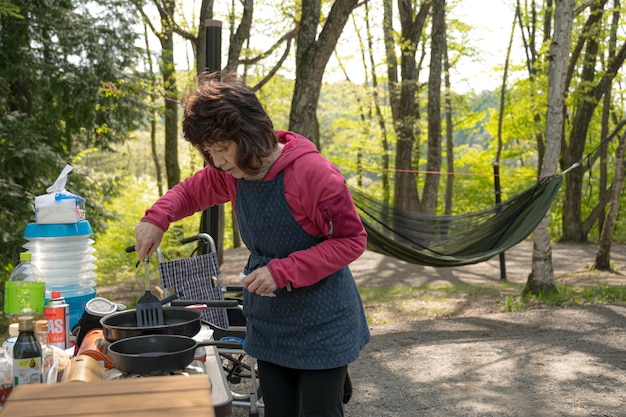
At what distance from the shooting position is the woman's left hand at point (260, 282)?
1528mm

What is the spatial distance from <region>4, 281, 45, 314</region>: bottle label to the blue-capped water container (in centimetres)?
39

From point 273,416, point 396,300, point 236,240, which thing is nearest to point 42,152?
point 396,300

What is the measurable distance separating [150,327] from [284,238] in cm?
37

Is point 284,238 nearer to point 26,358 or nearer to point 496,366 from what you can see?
point 26,358

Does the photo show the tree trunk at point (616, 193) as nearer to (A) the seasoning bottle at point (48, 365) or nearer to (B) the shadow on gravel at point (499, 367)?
(B) the shadow on gravel at point (499, 367)

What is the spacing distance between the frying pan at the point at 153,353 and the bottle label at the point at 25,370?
0.15 m

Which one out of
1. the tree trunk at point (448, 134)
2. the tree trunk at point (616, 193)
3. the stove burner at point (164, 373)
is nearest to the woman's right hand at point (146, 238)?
the stove burner at point (164, 373)

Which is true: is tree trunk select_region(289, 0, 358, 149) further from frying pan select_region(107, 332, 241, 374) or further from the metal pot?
frying pan select_region(107, 332, 241, 374)

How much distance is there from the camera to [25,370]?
1463mm

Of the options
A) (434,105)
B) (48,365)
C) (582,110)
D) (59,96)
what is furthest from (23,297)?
(582,110)

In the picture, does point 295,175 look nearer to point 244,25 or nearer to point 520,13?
point 244,25

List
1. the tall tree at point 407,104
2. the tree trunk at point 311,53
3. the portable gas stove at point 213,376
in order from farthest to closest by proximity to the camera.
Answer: the tall tree at point 407,104, the tree trunk at point 311,53, the portable gas stove at point 213,376

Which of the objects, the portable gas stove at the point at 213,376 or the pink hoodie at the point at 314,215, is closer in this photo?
the portable gas stove at the point at 213,376

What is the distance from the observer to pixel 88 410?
104 cm
